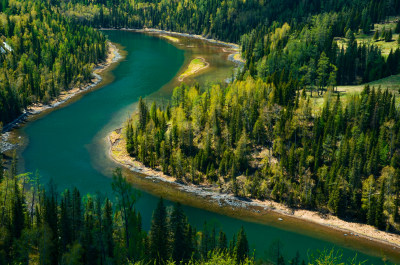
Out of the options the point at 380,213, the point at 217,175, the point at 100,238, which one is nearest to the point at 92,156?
the point at 217,175

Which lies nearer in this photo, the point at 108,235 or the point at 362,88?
the point at 108,235

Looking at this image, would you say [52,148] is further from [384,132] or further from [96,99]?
[384,132]

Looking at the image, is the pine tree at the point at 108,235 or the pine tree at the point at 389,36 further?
the pine tree at the point at 389,36

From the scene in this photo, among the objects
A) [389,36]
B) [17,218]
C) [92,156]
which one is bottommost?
[92,156]

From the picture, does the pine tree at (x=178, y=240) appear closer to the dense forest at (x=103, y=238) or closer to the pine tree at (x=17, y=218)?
the dense forest at (x=103, y=238)

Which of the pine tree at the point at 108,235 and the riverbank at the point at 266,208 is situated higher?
the pine tree at the point at 108,235

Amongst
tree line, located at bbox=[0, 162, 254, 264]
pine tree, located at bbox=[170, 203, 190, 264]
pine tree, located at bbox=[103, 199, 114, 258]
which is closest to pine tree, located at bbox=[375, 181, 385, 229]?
tree line, located at bbox=[0, 162, 254, 264]

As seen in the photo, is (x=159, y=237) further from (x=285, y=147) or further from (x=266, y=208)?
(x=285, y=147)

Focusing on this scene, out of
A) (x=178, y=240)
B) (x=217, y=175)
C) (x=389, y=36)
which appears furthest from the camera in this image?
(x=389, y=36)

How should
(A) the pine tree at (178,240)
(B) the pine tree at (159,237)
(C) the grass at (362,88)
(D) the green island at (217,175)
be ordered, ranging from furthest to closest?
1. (C) the grass at (362,88)
2. (D) the green island at (217,175)
3. (B) the pine tree at (159,237)
4. (A) the pine tree at (178,240)

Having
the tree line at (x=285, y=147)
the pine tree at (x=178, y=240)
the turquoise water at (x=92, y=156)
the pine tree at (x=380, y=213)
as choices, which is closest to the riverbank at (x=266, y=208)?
the pine tree at (x=380, y=213)
